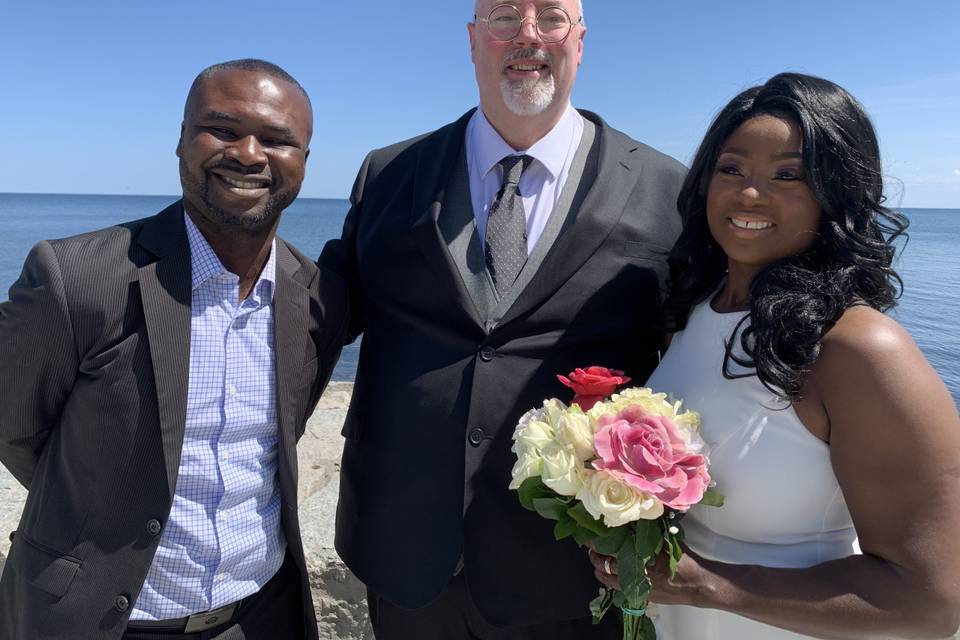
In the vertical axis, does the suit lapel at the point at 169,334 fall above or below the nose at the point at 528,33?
below

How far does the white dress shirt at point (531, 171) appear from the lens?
3.14 meters

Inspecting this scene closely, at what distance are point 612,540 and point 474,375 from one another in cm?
95

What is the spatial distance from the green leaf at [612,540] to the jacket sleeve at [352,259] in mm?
1667

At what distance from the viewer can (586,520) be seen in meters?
2.07

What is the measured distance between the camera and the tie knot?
314 centimetres

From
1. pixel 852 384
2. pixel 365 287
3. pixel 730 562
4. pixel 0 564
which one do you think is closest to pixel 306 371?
pixel 365 287

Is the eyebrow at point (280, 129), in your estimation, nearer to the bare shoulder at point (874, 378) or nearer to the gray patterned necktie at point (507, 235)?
the gray patterned necktie at point (507, 235)

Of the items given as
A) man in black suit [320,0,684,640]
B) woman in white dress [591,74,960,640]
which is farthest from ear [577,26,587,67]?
woman in white dress [591,74,960,640]

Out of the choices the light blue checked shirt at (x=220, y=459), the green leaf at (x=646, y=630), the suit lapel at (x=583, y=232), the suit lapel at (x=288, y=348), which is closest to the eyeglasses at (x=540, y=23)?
the suit lapel at (x=583, y=232)

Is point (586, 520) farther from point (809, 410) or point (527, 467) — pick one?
point (809, 410)

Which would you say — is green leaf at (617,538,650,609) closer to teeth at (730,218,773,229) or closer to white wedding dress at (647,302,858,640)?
white wedding dress at (647,302,858,640)

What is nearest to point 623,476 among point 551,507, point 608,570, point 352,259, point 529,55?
point 551,507

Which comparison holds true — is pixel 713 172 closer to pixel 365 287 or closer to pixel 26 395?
pixel 365 287

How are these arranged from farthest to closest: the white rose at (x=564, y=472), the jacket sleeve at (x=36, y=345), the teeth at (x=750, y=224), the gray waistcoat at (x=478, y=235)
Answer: the gray waistcoat at (x=478, y=235), the teeth at (x=750, y=224), the jacket sleeve at (x=36, y=345), the white rose at (x=564, y=472)
